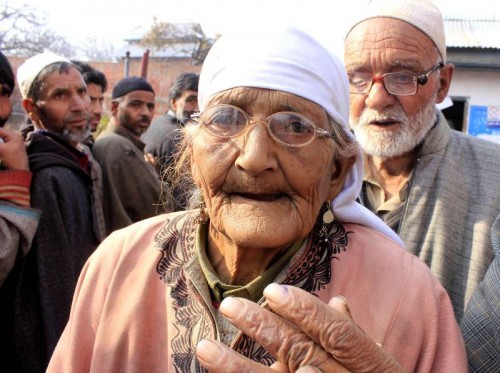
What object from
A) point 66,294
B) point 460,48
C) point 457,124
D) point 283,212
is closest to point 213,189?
point 283,212

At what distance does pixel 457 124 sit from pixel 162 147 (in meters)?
6.78

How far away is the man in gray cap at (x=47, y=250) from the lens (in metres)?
2.74

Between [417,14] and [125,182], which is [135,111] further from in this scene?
[417,14]

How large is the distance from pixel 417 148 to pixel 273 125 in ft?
4.51

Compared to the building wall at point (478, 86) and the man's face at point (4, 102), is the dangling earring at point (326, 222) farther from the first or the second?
the building wall at point (478, 86)

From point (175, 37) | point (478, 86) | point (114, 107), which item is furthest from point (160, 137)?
point (175, 37)

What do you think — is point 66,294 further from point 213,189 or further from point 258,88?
point 258,88

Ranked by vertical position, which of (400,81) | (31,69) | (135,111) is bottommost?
(135,111)

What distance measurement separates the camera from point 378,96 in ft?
8.44

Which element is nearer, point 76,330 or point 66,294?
point 76,330

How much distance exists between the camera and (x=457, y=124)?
10125 mm

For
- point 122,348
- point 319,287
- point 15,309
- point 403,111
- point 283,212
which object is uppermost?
A: point 403,111

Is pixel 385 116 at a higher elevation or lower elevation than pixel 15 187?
higher

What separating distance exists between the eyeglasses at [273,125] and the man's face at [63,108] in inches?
89.2
